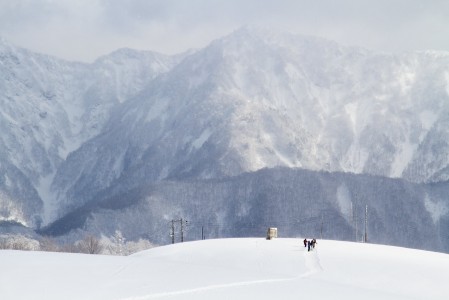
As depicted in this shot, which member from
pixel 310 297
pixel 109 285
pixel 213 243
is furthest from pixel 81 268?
pixel 213 243

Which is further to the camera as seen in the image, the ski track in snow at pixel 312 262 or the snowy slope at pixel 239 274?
the ski track in snow at pixel 312 262

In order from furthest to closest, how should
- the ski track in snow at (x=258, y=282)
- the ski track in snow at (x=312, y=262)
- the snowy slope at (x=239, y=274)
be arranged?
the ski track in snow at (x=312, y=262), the snowy slope at (x=239, y=274), the ski track in snow at (x=258, y=282)

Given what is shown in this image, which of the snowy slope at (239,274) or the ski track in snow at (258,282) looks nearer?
the ski track in snow at (258,282)

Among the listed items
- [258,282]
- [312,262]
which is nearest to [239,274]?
[258,282]

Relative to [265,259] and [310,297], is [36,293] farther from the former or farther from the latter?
[265,259]

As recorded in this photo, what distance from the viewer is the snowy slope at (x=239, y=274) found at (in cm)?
4206

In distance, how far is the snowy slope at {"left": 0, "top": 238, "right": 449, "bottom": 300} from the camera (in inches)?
1656

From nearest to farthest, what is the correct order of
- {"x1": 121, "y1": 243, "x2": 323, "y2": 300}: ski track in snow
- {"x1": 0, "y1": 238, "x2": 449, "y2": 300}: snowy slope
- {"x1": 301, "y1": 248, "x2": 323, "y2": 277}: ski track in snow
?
{"x1": 121, "y1": 243, "x2": 323, "y2": 300}: ski track in snow → {"x1": 0, "y1": 238, "x2": 449, "y2": 300}: snowy slope → {"x1": 301, "y1": 248, "x2": 323, "y2": 277}: ski track in snow

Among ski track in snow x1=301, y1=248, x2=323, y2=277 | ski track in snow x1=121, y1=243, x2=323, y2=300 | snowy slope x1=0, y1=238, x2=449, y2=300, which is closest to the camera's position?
ski track in snow x1=121, y1=243, x2=323, y2=300

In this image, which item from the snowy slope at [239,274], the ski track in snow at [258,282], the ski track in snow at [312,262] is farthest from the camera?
the ski track in snow at [312,262]

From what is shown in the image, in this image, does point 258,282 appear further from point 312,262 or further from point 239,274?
point 312,262

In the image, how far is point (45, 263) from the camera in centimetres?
5300

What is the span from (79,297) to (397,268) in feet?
92.2

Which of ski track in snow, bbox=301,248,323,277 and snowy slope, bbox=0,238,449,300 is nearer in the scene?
snowy slope, bbox=0,238,449,300
